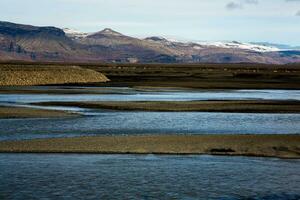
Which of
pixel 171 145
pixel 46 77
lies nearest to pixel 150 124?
pixel 171 145

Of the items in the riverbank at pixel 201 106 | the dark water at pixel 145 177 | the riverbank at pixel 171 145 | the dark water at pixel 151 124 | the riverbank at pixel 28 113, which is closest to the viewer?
the dark water at pixel 145 177

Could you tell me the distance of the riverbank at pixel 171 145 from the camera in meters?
23.1

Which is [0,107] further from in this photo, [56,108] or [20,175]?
[20,175]

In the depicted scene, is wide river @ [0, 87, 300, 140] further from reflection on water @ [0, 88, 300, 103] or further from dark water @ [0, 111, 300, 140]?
reflection on water @ [0, 88, 300, 103]

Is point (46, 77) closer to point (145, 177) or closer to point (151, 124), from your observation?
point (151, 124)

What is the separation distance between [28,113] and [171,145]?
15.4 m

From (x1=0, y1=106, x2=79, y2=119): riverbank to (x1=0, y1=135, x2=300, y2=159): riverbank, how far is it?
10.4m

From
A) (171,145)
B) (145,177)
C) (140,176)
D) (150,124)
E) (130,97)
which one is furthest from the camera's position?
(130,97)

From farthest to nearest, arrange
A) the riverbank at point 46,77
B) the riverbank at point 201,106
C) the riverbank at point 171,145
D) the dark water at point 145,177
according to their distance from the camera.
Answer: the riverbank at point 46,77 < the riverbank at point 201,106 < the riverbank at point 171,145 < the dark water at point 145,177

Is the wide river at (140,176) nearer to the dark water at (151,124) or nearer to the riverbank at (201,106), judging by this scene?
the dark water at (151,124)

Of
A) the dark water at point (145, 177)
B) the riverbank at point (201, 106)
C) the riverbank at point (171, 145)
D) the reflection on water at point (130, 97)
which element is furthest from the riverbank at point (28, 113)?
the dark water at point (145, 177)

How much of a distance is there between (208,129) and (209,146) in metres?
5.67

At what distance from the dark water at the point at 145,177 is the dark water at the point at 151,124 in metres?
6.66

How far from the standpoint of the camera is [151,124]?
3219 centimetres
